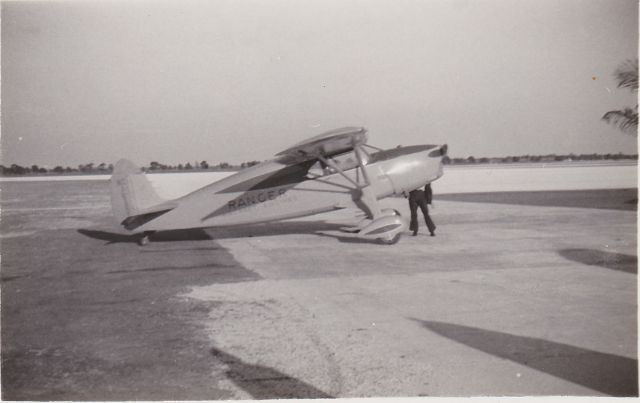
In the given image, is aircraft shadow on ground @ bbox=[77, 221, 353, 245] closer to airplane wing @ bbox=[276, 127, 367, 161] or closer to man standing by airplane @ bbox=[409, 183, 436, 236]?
man standing by airplane @ bbox=[409, 183, 436, 236]

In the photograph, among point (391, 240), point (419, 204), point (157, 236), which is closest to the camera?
point (391, 240)

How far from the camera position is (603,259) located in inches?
348

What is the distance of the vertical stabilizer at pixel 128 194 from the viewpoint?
11508 millimetres

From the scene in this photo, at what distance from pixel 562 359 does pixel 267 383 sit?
8.25 ft

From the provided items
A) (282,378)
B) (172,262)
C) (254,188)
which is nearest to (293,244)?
(254,188)

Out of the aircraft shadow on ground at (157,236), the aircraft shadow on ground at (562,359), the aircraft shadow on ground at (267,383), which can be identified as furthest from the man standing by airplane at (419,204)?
the aircraft shadow on ground at (267,383)

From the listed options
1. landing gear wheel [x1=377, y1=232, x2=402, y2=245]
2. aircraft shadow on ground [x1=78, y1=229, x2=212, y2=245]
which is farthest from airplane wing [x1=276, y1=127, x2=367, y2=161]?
aircraft shadow on ground [x1=78, y1=229, x2=212, y2=245]

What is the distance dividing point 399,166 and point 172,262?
5.37m

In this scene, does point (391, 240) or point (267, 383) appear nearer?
point (267, 383)

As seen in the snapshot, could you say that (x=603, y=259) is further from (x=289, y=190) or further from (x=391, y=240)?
(x=289, y=190)

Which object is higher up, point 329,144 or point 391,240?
point 329,144

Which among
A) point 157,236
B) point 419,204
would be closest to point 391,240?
point 419,204

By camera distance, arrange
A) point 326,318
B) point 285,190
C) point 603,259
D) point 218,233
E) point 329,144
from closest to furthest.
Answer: point 326,318, point 603,259, point 329,144, point 285,190, point 218,233

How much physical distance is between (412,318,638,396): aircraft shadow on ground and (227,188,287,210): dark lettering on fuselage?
22.4 ft
